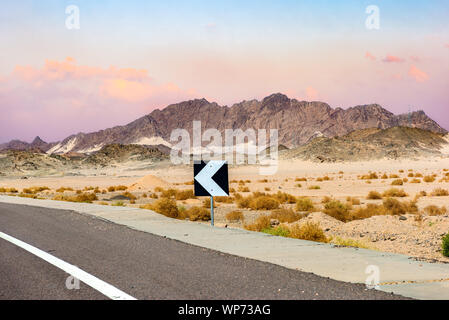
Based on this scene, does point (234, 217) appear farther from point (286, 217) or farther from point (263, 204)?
point (263, 204)

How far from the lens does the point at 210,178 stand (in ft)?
48.9

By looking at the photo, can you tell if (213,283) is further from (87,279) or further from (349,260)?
(349,260)

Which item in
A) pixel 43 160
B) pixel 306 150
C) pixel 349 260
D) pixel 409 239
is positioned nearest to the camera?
pixel 349 260

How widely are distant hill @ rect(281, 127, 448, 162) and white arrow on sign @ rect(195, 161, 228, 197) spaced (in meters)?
112

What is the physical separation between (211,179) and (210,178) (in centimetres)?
4

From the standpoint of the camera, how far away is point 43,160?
15488cm

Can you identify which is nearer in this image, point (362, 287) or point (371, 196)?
point (362, 287)

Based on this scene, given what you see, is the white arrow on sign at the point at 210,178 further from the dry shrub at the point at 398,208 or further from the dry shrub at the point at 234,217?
the dry shrub at the point at 398,208

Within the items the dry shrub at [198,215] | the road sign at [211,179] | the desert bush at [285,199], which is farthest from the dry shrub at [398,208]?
the road sign at [211,179]

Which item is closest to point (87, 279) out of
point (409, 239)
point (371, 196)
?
point (409, 239)

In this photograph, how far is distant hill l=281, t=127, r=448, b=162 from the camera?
419 ft

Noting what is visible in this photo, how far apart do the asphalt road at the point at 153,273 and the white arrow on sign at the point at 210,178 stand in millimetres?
2291

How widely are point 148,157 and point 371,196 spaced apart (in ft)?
437
